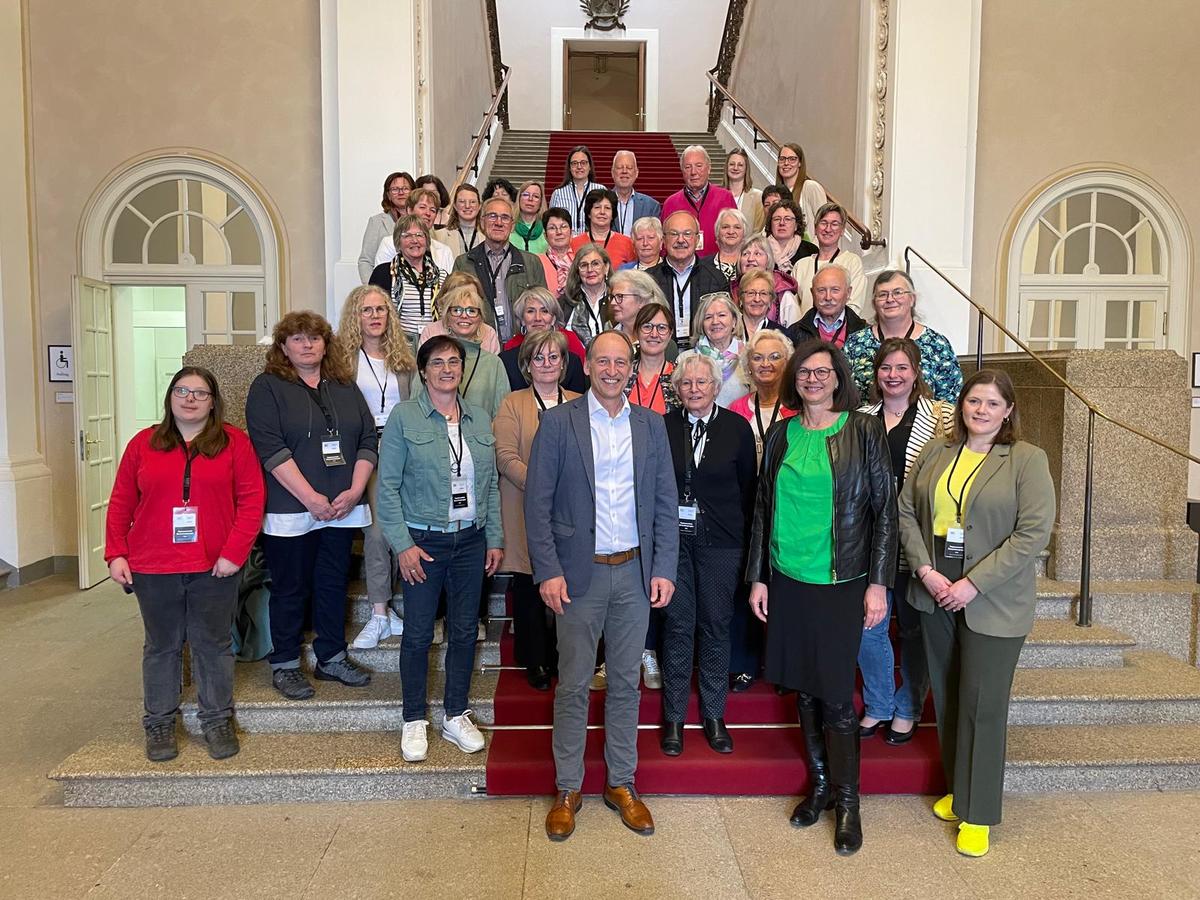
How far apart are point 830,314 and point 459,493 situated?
2.19 metres

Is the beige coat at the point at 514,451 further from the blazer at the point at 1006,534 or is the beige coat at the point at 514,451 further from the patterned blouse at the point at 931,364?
the blazer at the point at 1006,534

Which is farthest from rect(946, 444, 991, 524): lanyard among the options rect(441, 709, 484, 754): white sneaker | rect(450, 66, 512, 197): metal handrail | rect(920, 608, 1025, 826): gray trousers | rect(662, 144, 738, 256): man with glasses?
rect(450, 66, 512, 197): metal handrail

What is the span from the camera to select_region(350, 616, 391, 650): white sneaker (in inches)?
159

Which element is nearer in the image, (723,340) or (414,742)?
(414,742)

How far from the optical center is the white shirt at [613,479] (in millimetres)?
3025

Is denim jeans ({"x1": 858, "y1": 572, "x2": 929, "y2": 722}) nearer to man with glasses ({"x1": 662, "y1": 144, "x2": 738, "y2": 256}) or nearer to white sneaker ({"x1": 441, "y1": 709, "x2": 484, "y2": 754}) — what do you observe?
white sneaker ({"x1": 441, "y1": 709, "x2": 484, "y2": 754})

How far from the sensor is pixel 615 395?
3.03 meters

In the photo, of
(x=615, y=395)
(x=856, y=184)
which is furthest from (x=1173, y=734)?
(x=856, y=184)

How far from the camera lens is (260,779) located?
11.1ft

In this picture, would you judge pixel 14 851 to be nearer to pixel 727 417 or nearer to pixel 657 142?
pixel 727 417

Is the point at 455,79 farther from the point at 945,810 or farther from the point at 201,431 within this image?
the point at 945,810

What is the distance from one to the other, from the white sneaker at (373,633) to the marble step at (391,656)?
3 cm

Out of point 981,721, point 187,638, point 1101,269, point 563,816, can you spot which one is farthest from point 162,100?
point 1101,269

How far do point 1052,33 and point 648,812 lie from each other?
25.1ft
